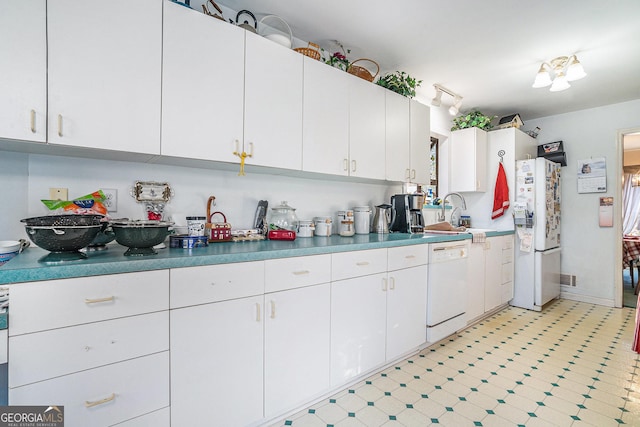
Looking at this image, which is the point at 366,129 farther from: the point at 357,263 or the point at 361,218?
Result: the point at 357,263

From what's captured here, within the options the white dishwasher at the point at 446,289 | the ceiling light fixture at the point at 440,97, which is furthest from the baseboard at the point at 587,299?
the ceiling light fixture at the point at 440,97

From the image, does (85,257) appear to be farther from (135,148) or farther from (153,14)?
(153,14)

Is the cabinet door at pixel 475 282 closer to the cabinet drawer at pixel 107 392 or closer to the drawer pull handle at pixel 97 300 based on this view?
the cabinet drawer at pixel 107 392

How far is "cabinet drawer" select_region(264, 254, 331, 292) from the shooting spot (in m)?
1.50

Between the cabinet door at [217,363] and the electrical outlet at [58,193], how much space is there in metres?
0.88

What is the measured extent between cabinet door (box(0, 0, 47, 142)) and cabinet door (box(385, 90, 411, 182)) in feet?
7.23

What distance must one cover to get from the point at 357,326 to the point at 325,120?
4.73 feet

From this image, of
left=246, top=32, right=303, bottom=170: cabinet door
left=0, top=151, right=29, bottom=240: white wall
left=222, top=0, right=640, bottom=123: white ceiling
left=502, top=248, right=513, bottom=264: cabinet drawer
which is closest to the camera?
left=0, top=151, right=29, bottom=240: white wall

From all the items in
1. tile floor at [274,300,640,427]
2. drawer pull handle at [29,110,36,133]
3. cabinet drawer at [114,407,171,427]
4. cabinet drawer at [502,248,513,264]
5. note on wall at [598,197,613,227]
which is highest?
drawer pull handle at [29,110,36,133]

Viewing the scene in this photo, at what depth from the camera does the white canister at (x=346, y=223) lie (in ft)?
7.87

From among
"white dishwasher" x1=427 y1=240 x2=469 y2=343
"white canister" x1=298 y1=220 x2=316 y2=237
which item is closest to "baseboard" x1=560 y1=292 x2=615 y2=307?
"white dishwasher" x1=427 y1=240 x2=469 y2=343

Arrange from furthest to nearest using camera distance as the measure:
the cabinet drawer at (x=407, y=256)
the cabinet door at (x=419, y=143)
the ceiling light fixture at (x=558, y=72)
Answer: the cabinet door at (x=419, y=143), the ceiling light fixture at (x=558, y=72), the cabinet drawer at (x=407, y=256)

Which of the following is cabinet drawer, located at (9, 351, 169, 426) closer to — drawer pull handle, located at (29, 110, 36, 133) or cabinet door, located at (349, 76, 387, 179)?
drawer pull handle, located at (29, 110, 36, 133)

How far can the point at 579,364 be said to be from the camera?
2252 mm
